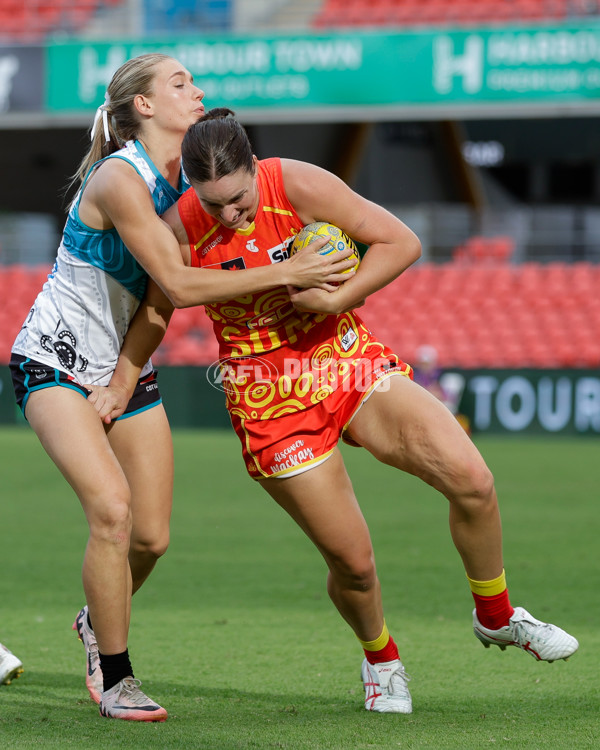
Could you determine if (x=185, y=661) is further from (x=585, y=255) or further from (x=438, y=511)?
(x=585, y=255)

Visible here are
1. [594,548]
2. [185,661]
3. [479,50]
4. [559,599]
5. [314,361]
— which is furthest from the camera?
[479,50]

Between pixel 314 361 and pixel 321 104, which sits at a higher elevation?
pixel 314 361

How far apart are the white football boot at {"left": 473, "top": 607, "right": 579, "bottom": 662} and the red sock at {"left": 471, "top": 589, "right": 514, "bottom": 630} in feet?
0.06

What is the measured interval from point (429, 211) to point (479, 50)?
273 cm

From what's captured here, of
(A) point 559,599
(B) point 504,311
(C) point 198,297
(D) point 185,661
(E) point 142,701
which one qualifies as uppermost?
(C) point 198,297

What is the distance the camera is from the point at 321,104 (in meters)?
18.6

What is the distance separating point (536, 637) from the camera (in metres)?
3.97

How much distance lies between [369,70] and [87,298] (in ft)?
49.7

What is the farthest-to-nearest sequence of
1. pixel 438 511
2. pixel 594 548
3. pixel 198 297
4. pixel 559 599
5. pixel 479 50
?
pixel 479 50
pixel 438 511
pixel 594 548
pixel 559 599
pixel 198 297

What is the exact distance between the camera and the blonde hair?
402cm

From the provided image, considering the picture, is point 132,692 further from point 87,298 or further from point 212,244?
point 212,244

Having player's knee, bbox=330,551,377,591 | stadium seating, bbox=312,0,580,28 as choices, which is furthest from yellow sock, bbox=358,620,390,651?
stadium seating, bbox=312,0,580,28

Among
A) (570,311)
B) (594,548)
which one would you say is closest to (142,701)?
(594,548)

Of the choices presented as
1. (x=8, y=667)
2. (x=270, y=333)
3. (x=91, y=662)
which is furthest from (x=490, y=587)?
(x=8, y=667)
